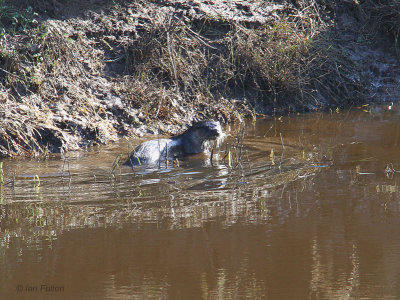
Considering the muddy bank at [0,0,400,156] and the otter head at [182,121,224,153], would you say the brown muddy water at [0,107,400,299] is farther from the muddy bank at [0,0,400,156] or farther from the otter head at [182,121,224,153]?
the muddy bank at [0,0,400,156]

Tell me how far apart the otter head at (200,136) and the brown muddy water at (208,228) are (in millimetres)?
891

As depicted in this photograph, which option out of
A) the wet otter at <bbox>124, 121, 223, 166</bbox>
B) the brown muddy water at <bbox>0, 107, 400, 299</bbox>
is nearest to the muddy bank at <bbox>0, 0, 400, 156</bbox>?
the wet otter at <bbox>124, 121, 223, 166</bbox>

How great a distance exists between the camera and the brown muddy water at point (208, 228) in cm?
337

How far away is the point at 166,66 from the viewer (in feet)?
32.1

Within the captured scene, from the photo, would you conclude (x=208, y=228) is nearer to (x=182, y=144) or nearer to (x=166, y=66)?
(x=182, y=144)

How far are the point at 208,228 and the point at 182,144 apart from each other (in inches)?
147

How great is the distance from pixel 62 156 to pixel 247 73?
4.11 m

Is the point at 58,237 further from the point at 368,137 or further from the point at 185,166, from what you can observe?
the point at 368,137

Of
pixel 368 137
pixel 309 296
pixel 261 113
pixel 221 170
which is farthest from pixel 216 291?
pixel 261 113

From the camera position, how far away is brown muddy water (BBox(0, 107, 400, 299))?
3365 millimetres

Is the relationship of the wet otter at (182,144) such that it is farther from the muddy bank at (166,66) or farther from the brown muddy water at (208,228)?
the muddy bank at (166,66)

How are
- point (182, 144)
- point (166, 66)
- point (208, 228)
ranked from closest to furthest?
point (208, 228) < point (182, 144) < point (166, 66)

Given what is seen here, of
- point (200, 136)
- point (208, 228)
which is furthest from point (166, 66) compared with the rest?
point (208, 228)

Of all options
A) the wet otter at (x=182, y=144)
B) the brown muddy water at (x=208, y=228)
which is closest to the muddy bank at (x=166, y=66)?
the wet otter at (x=182, y=144)
